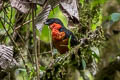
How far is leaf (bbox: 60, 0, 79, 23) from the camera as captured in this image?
183 centimetres

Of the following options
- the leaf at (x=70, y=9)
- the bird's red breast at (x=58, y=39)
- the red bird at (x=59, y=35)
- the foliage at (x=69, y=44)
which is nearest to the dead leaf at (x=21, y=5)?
the foliage at (x=69, y=44)

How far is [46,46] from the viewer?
16.5 feet

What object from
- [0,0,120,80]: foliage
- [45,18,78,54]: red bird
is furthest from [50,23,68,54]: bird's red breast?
[0,0,120,80]: foliage

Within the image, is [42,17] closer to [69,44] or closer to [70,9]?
[70,9]

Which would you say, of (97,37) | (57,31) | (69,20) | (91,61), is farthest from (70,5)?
(57,31)

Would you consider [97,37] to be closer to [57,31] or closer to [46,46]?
[57,31]

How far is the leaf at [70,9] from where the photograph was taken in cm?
183

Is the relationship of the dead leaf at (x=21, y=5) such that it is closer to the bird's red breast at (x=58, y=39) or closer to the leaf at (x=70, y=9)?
the leaf at (x=70, y=9)

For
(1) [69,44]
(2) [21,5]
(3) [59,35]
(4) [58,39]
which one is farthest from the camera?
(3) [59,35]

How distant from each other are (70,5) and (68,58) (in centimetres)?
148

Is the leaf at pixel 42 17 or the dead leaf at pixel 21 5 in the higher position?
the dead leaf at pixel 21 5

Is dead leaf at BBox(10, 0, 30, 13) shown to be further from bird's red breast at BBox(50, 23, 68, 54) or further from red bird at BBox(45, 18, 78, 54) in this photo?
bird's red breast at BBox(50, 23, 68, 54)

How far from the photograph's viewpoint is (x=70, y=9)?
1836mm

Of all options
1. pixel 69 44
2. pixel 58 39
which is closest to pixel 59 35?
pixel 58 39
